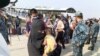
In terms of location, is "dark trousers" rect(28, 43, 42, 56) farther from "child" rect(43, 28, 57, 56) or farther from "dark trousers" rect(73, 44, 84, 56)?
"dark trousers" rect(73, 44, 84, 56)

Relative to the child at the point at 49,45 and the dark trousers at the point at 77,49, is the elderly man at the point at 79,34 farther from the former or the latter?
the child at the point at 49,45

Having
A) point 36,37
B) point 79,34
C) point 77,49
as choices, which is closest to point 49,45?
point 36,37

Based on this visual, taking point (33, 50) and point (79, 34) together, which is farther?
point (79, 34)

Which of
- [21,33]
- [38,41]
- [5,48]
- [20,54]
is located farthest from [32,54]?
[21,33]

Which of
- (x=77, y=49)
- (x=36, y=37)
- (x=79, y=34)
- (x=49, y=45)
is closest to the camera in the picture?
(x=49, y=45)

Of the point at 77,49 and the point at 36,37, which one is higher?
the point at 36,37

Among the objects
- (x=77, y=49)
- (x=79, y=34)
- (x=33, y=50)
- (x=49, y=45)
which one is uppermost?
(x=49, y=45)

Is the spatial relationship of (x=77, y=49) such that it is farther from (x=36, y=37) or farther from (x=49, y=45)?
(x=49, y=45)

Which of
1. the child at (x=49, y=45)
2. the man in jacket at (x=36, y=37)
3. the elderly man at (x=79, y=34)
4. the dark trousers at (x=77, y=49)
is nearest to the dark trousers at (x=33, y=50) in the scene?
the man in jacket at (x=36, y=37)

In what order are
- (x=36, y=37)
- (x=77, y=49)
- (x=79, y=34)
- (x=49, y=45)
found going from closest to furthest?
(x=49, y=45)
(x=36, y=37)
(x=79, y=34)
(x=77, y=49)

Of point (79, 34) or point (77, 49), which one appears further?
point (77, 49)

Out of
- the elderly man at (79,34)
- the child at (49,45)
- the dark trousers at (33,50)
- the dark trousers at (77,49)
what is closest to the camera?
the child at (49,45)

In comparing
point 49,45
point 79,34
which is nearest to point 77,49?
point 79,34

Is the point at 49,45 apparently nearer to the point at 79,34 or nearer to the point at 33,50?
the point at 33,50
